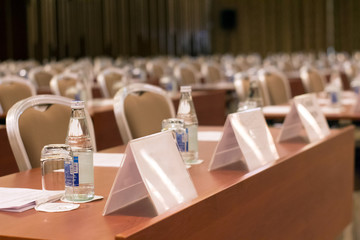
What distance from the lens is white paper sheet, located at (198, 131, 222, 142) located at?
3.02 meters

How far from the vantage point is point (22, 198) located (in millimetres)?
1845

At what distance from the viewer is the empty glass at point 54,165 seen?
1.90 m

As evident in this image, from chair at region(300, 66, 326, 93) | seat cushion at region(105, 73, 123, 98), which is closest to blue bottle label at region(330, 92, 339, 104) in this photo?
chair at region(300, 66, 326, 93)

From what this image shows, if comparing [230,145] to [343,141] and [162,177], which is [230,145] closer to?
[162,177]

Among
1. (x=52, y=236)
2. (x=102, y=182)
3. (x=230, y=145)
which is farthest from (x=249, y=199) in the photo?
(x=52, y=236)

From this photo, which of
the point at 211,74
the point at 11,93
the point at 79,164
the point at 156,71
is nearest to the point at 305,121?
the point at 79,164

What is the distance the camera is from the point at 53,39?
553 inches

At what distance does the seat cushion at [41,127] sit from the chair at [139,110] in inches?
12.8

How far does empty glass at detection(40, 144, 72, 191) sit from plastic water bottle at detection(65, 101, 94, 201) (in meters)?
0.03

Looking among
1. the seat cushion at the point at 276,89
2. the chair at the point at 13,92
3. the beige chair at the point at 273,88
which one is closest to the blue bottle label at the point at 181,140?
the chair at the point at 13,92

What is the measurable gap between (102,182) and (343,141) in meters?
1.32

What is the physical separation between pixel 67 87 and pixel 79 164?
350 cm

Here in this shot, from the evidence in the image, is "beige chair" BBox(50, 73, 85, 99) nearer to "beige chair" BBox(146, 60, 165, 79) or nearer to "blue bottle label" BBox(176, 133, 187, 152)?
"blue bottle label" BBox(176, 133, 187, 152)

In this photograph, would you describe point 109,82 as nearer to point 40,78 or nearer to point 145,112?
point 40,78
